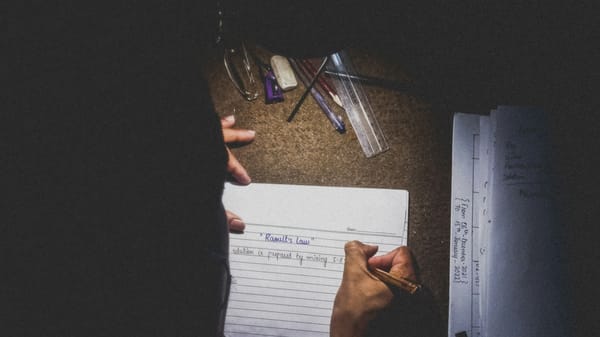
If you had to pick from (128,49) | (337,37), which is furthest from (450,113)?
(128,49)

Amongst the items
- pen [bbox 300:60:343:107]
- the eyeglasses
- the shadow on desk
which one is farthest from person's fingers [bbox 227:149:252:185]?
the shadow on desk

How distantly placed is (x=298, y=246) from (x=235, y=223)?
0.14m

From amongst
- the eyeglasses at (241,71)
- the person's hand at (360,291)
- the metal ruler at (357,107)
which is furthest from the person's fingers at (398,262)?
the eyeglasses at (241,71)

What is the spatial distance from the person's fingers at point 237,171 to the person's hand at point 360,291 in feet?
0.85

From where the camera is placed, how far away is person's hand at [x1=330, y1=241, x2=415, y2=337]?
774 millimetres

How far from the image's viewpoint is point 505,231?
0.77 metres

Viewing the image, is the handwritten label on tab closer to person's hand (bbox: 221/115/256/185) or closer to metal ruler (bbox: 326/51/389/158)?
metal ruler (bbox: 326/51/389/158)

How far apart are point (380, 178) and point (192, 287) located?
44 cm

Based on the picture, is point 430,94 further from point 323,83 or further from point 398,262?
point 398,262

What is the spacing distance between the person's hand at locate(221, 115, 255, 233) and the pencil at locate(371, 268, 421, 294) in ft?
0.95

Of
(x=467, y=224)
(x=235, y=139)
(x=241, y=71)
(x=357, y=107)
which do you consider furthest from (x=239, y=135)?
(x=467, y=224)

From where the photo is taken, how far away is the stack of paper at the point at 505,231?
2.46 feet

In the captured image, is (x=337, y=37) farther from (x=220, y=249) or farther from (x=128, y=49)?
(x=220, y=249)

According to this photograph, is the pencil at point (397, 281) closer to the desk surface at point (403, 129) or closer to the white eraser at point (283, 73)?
the desk surface at point (403, 129)
